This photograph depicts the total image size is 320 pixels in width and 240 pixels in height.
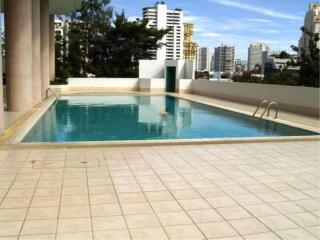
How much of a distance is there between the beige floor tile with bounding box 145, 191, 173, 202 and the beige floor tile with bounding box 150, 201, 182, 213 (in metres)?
0.10

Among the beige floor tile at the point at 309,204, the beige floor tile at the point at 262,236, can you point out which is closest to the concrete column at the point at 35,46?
the beige floor tile at the point at 309,204

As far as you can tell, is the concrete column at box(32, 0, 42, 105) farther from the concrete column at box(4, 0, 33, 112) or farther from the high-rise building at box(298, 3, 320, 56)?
the high-rise building at box(298, 3, 320, 56)

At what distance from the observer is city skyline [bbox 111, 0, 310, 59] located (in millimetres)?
25305

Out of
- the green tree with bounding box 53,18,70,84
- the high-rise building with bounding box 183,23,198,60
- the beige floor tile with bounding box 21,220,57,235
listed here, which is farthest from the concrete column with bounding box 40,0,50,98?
the high-rise building with bounding box 183,23,198,60

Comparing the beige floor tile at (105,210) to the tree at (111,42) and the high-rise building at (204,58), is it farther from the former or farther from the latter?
the high-rise building at (204,58)

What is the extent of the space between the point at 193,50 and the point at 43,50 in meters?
→ 42.3

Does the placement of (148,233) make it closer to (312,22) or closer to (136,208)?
(136,208)

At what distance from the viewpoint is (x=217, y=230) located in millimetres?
3652

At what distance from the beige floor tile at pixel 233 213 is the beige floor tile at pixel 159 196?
62 cm

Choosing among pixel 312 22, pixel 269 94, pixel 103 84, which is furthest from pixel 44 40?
pixel 312 22

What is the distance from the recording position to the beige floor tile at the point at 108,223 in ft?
11.9

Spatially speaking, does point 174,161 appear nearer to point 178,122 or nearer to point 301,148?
point 301,148

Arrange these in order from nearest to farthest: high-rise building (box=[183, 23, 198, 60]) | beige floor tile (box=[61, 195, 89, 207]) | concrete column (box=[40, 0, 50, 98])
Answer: beige floor tile (box=[61, 195, 89, 207]) → concrete column (box=[40, 0, 50, 98]) → high-rise building (box=[183, 23, 198, 60])

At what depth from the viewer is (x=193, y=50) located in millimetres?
58719
